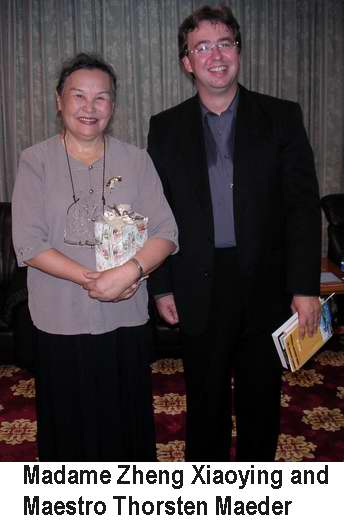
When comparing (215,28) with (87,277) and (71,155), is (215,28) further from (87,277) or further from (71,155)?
(87,277)

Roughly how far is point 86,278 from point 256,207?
0.60m

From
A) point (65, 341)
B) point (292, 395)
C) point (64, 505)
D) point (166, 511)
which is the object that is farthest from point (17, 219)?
point (292, 395)

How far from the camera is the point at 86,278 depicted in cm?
160

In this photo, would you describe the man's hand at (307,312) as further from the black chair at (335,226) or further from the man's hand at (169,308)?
the black chair at (335,226)

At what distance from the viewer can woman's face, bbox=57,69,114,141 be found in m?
1.64

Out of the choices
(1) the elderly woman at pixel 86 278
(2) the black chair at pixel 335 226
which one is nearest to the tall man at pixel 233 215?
(1) the elderly woman at pixel 86 278

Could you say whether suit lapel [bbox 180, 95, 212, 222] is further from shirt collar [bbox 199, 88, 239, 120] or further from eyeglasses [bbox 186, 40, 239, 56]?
eyeglasses [bbox 186, 40, 239, 56]

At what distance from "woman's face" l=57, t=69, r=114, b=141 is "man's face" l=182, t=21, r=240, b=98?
0.32 m

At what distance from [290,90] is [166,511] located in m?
4.34

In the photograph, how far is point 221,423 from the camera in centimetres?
204

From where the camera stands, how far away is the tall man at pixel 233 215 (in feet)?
5.97

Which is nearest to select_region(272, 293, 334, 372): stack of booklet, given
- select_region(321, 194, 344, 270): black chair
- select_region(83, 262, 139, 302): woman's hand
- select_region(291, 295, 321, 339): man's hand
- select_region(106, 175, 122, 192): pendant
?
select_region(291, 295, 321, 339): man's hand

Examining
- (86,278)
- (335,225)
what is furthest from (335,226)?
(86,278)

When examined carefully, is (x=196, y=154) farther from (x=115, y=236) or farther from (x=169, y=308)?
(x=169, y=308)
